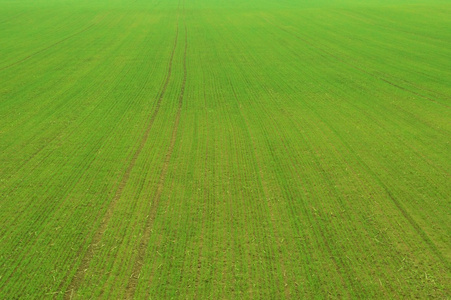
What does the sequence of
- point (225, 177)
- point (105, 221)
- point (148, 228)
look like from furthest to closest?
1. point (225, 177)
2. point (105, 221)
3. point (148, 228)

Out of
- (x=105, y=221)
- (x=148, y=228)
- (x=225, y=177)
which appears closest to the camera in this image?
(x=148, y=228)

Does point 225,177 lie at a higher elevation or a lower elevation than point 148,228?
higher

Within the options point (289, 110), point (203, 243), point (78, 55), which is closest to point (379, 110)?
point (289, 110)

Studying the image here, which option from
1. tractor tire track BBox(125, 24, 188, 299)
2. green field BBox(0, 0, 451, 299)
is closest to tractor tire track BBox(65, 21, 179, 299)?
green field BBox(0, 0, 451, 299)

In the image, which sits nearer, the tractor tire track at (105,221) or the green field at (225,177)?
the tractor tire track at (105,221)

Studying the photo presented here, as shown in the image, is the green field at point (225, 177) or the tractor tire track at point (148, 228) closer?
the tractor tire track at point (148, 228)

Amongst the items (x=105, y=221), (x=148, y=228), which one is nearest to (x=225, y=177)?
(x=148, y=228)

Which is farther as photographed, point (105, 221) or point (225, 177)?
point (225, 177)

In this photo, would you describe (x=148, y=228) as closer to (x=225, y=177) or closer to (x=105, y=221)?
(x=105, y=221)

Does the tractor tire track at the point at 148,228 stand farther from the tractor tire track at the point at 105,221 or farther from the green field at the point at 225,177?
the tractor tire track at the point at 105,221

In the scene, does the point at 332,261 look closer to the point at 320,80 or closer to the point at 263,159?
the point at 263,159

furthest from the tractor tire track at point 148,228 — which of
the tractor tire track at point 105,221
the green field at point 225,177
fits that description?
the tractor tire track at point 105,221
